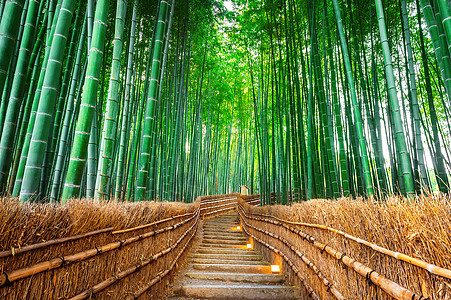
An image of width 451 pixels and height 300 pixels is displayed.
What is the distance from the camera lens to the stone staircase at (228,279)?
97.0 inches

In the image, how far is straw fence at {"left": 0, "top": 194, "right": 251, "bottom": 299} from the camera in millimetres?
1000

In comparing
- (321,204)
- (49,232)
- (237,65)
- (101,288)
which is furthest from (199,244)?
(237,65)

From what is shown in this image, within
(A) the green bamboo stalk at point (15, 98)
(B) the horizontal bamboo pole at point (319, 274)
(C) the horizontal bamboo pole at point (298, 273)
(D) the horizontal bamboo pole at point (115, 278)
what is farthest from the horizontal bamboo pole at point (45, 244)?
(C) the horizontal bamboo pole at point (298, 273)

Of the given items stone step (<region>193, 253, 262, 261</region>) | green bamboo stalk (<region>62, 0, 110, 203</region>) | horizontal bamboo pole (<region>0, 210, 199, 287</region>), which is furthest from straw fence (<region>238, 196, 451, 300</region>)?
green bamboo stalk (<region>62, 0, 110, 203</region>)

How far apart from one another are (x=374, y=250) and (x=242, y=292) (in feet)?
4.96

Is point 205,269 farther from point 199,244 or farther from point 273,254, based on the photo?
point 199,244

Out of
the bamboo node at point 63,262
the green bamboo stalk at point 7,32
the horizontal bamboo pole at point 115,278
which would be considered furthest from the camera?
the green bamboo stalk at point 7,32

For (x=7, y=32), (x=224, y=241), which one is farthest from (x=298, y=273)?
(x=224, y=241)

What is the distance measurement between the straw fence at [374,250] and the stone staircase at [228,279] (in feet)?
1.00

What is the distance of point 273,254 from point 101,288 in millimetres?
2501

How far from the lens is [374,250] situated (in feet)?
4.28

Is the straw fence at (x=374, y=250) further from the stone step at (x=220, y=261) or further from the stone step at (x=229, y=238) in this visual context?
the stone step at (x=229, y=238)

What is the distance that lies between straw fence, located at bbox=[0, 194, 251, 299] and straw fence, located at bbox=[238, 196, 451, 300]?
50.2 inches

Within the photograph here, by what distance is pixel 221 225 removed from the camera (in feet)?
23.2
